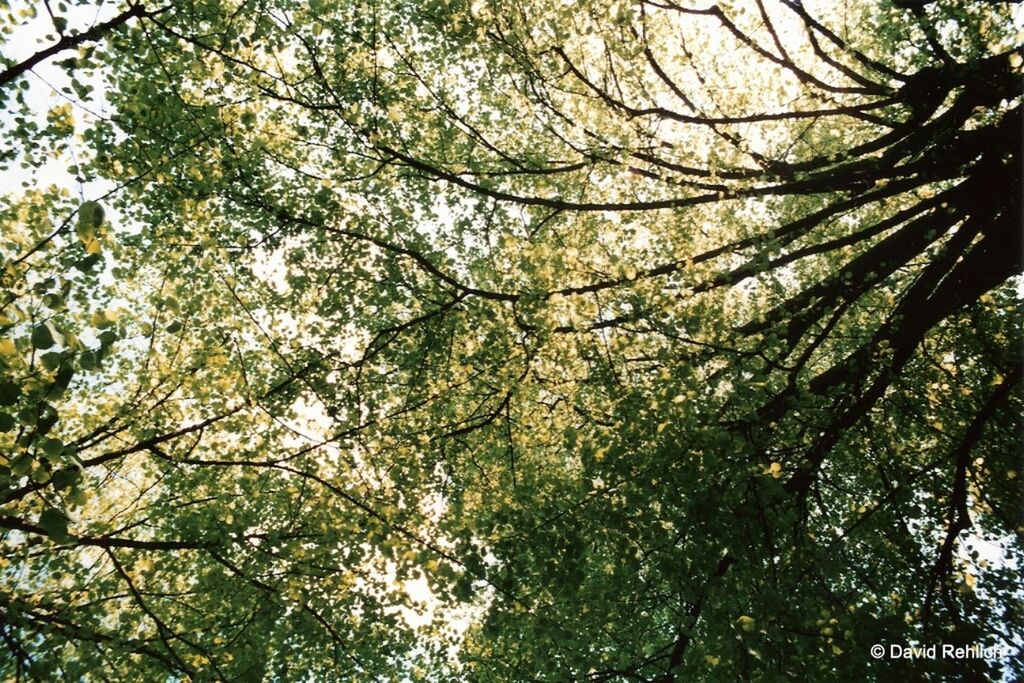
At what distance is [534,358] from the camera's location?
8.43 m

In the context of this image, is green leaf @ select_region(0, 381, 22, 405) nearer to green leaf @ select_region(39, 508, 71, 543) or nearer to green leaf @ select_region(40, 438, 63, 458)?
green leaf @ select_region(40, 438, 63, 458)

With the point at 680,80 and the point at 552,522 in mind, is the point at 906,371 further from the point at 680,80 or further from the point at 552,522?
the point at 552,522

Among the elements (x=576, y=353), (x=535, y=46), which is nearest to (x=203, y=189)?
(x=535, y=46)

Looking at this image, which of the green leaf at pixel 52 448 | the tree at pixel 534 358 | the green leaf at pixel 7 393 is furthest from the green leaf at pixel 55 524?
the tree at pixel 534 358

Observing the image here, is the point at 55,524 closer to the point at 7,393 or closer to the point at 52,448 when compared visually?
the point at 52,448

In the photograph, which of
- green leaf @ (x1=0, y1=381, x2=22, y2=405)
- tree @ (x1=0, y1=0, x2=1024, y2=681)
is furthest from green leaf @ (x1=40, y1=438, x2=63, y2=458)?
tree @ (x1=0, y1=0, x2=1024, y2=681)

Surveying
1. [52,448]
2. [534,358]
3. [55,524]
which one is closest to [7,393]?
[52,448]

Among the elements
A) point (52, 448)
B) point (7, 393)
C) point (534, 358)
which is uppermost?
point (534, 358)

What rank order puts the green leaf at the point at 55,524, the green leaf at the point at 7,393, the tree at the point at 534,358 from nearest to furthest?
the green leaf at the point at 7,393 → the green leaf at the point at 55,524 → the tree at the point at 534,358

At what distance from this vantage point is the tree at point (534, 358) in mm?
5992

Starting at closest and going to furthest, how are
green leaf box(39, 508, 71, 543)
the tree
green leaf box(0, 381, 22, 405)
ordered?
green leaf box(0, 381, 22, 405)
green leaf box(39, 508, 71, 543)
the tree

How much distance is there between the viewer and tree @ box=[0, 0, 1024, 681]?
5.99 meters

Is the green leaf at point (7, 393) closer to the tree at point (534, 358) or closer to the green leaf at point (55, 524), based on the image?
the green leaf at point (55, 524)

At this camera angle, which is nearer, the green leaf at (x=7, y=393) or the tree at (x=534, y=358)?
the green leaf at (x=7, y=393)
